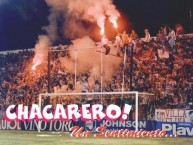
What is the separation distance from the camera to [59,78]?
30.8m

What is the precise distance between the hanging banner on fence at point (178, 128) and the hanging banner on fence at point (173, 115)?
0.63 ft

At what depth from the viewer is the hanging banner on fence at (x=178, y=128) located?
23250 mm

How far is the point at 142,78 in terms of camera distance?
27.2 meters

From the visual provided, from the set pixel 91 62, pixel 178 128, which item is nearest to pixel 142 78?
pixel 91 62

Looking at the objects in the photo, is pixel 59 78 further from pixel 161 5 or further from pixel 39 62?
pixel 161 5

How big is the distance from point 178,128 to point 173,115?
0.66 m

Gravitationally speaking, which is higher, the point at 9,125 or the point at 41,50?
the point at 41,50

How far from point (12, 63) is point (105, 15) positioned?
28.2 ft

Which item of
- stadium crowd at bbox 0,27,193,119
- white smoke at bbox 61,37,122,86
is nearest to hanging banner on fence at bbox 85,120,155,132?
stadium crowd at bbox 0,27,193,119

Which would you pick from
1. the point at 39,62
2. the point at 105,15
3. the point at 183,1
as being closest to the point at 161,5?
the point at 183,1

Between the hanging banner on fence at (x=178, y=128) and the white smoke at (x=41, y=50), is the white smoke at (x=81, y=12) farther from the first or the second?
the hanging banner on fence at (x=178, y=128)

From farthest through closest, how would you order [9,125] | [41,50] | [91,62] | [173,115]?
[41,50]
[91,62]
[9,125]
[173,115]
